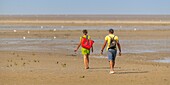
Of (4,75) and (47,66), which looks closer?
(4,75)

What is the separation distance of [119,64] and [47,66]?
3246 millimetres

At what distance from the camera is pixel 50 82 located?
15.6m

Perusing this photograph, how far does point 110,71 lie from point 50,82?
3.22m

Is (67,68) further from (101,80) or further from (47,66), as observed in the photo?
(101,80)

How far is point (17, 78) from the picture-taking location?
54.4 ft

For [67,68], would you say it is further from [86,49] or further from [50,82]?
[50,82]

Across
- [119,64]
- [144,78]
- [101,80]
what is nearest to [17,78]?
[101,80]

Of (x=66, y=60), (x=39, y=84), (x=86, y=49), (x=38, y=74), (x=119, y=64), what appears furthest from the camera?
(x=66, y=60)

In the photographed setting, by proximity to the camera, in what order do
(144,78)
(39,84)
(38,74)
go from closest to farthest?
(39,84) < (144,78) < (38,74)

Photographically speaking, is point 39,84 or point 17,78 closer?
point 39,84

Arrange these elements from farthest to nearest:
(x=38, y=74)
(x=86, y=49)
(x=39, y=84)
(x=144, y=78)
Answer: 1. (x=86, y=49)
2. (x=38, y=74)
3. (x=144, y=78)
4. (x=39, y=84)

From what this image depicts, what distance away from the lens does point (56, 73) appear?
18.0 metres

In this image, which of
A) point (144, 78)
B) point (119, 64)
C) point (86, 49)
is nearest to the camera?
point (144, 78)

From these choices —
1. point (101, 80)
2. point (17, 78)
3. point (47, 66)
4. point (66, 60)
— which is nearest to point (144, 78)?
point (101, 80)
